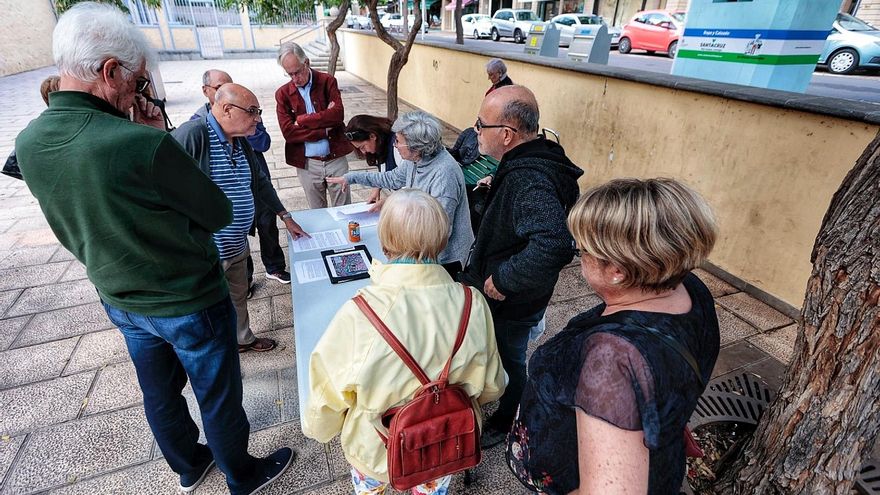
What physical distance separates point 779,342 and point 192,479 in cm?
378

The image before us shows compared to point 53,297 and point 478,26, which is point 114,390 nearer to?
point 53,297

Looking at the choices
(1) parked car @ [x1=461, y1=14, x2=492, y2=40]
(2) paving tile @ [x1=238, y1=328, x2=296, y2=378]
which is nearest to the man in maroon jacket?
(2) paving tile @ [x1=238, y1=328, x2=296, y2=378]

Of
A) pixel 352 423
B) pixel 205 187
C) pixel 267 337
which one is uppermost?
pixel 205 187

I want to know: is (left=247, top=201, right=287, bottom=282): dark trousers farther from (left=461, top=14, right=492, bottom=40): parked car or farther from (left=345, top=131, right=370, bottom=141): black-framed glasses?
(left=461, top=14, right=492, bottom=40): parked car

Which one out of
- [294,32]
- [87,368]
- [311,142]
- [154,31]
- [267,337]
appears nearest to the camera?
[87,368]

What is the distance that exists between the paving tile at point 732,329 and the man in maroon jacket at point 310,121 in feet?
10.9

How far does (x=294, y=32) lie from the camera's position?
987 inches

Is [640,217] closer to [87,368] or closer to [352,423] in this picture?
[352,423]

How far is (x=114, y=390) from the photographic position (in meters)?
2.60

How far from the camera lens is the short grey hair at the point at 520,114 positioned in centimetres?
179

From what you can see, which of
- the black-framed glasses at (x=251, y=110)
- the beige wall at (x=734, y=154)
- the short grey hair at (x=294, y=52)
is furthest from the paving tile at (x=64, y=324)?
the beige wall at (x=734, y=154)

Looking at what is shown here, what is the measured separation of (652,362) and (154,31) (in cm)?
2809

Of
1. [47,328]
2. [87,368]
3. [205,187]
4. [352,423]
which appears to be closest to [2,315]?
[47,328]

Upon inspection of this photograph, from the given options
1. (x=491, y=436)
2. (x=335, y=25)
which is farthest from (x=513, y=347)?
(x=335, y=25)
